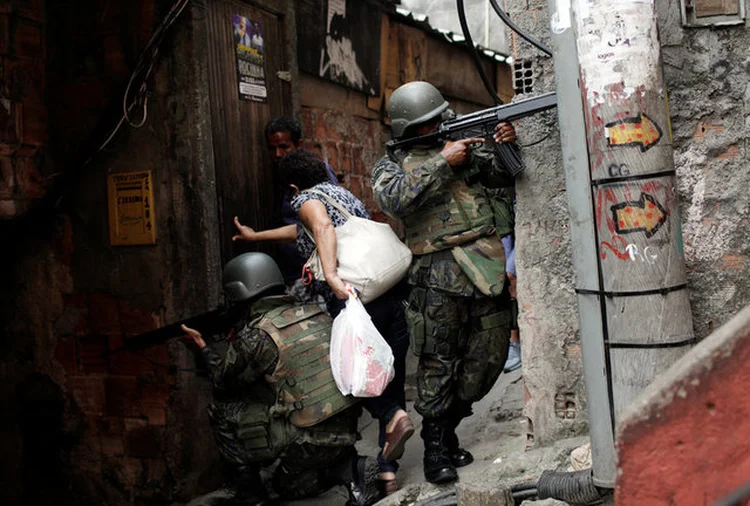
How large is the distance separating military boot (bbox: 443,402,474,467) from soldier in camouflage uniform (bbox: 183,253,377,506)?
379 millimetres

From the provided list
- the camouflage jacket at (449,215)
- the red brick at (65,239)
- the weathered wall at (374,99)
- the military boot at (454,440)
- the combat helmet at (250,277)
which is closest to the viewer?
the camouflage jacket at (449,215)

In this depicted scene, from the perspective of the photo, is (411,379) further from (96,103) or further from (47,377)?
(96,103)

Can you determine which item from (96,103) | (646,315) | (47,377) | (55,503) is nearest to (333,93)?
(96,103)

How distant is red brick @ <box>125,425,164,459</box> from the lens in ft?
16.1

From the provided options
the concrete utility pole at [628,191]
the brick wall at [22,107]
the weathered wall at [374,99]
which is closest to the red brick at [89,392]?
the brick wall at [22,107]

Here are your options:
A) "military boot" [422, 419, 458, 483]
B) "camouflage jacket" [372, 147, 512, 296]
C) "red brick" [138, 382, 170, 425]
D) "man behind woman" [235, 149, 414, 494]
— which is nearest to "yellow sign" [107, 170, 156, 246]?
"red brick" [138, 382, 170, 425]

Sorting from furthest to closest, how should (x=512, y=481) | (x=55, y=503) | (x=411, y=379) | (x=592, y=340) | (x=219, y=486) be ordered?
(x=411, y=379)
(x=55, y=503)
(x=219, y=486)
(x=512, y=481)
(x=592, y=340)

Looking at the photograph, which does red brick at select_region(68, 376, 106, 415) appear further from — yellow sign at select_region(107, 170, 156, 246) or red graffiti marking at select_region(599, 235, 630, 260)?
red graffiti marking at select_region(599, 235, 630, 260)

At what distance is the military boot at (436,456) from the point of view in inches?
149

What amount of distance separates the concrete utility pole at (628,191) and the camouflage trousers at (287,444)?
164cm

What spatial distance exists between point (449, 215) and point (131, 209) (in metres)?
2.07

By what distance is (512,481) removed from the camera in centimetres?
340

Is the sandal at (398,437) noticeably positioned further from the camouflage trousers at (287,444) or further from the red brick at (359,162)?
the red brick at (359,162)

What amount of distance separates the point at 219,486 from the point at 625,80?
3.41 metres
